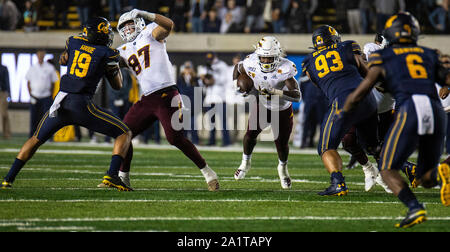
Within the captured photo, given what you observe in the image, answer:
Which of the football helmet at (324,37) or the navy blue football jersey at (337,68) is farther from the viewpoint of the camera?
the football helmet at (324,37)

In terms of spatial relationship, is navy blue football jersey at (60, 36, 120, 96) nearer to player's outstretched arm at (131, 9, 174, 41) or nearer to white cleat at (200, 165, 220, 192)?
player's outstretched arm at (131, 9, 174, 41)

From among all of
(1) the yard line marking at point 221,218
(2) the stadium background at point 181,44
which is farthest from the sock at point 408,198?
(2) the stadium background at point 181,44

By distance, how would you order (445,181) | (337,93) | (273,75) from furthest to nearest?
(273,75)
(337,93)
(445,181)

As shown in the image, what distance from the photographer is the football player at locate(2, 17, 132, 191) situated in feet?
24.4

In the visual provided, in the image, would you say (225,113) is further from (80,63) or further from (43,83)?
(80,63)

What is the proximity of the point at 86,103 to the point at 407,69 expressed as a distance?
3.25 m

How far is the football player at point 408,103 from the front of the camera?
5.58 metres

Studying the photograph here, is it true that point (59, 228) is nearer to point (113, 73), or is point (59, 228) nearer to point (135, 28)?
point (113, 73)

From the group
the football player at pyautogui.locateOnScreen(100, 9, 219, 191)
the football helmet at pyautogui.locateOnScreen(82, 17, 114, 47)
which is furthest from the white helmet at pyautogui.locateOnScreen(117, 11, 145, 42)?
the football helmet at pyautogui.locateOnScreen(82, 17, 114, 47)

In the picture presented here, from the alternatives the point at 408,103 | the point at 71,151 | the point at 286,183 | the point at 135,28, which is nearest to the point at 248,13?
the point at 71,151

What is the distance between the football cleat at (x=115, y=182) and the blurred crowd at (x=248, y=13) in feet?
36.9

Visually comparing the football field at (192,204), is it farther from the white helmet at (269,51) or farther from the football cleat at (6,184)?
the white helmet at (269,51)

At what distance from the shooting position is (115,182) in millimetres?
7551
